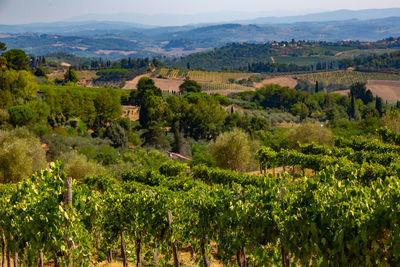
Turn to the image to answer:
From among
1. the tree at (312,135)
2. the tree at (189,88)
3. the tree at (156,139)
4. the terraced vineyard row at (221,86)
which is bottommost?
the terraced vineyard row at (221,86)

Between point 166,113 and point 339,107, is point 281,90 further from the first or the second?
point 166,113

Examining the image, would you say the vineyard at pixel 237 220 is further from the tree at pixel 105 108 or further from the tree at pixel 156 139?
the tree at pixel 105 108

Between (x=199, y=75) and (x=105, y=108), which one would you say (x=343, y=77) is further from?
(x=105, y=108)

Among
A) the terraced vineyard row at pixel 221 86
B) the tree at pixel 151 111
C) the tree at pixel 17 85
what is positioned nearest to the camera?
the tree at pixel 17 85

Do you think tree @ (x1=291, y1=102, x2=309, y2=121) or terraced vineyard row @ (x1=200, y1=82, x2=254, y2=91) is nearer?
tree @ (x1=291, y1=102, x2=309, y2=121)

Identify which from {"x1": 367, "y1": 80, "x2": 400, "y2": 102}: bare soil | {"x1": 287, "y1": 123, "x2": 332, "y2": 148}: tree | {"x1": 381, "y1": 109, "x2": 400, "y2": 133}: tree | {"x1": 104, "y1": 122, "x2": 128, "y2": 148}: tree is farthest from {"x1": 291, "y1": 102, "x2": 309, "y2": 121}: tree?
{"x1": 287, "y1": 123, "x2": 332, "y2": 148}: tree

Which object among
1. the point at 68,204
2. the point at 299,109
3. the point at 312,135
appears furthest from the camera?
the point at 299,109

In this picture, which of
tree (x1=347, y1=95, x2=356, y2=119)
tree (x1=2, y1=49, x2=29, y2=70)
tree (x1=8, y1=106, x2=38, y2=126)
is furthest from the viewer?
tree (x1=347, y1=95, x2=356, y2=119)

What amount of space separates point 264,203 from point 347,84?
169526mm

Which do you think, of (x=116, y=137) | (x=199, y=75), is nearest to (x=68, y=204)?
(x=116, y=137)

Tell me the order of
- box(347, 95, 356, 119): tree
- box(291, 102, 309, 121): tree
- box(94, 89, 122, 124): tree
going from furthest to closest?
box(347, 95, 356, 119): tree < box(291, 102, 309, 121): tree < box(94, 89, 122, 124): tree

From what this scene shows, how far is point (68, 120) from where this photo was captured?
2224 inches

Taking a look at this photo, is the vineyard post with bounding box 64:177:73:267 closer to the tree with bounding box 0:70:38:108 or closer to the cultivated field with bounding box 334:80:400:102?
the tree with bounding box 0:70:38:108

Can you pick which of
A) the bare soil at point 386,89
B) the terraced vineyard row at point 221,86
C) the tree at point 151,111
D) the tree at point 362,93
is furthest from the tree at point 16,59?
the bare soil at point 386,89
